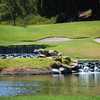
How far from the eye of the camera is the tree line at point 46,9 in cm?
11215

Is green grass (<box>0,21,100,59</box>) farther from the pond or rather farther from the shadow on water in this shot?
the pond

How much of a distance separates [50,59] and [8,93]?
21574mm

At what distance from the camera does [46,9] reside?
118 metres

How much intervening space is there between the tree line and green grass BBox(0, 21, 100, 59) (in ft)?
61.8

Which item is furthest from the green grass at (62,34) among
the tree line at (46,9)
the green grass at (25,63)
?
the tree line at (46,9)

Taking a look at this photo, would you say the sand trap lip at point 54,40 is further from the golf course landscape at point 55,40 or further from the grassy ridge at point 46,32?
the grassy ridge at point 46,32

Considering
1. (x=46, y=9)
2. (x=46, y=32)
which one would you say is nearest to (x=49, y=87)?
(x=46, y=32)

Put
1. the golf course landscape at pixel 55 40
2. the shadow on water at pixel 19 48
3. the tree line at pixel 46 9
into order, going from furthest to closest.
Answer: the tree line at pixel 46 9, the shadow on water at pixel 19 48, the golf course landscape at pixel 55 40

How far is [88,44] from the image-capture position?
70500 mm

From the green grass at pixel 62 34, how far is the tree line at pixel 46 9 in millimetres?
18833

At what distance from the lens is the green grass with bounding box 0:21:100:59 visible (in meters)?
69.7

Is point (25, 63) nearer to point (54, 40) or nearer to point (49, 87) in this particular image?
point (49, 87)

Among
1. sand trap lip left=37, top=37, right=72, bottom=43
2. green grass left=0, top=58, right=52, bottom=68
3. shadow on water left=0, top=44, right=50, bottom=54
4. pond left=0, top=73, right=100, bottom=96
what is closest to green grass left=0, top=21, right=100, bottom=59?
sand trap lip left=37, top=37, right=72, bottom=43

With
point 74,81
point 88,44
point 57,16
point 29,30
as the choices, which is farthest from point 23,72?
point 57,16
